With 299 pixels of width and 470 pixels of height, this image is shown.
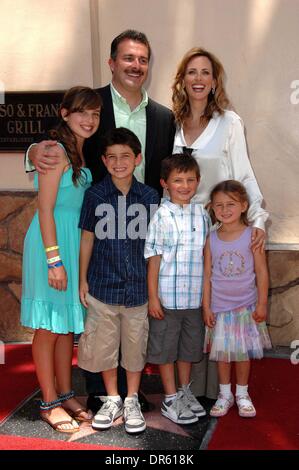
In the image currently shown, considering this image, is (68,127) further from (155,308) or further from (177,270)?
(155,308)

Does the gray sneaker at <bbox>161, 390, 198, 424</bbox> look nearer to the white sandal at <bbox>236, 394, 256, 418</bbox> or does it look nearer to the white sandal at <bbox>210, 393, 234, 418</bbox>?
the white sandal at <bbox>210, 393, 234, 418</bbox>

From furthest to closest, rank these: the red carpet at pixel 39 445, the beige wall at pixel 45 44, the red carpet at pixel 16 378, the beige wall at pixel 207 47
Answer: the beige wall at pixel 45 44 → the beige wall at pixel 207 47 → the red carpet at pixel 16 378 → the red carpet at pixel 39 445

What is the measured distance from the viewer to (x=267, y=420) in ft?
9.47

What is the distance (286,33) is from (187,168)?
1.64 meters

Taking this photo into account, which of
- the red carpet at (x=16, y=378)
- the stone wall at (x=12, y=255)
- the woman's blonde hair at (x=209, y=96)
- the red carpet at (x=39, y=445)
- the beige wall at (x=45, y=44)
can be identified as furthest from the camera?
the stone wall at (x=12, y=255)

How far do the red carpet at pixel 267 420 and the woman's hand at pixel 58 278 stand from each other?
3.36 feet

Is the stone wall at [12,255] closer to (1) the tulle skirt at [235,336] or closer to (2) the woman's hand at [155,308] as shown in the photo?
(2) the woman's hand at [155,308]

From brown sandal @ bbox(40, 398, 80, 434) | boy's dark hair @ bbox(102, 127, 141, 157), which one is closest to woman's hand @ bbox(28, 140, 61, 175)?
boy's dark hair @ bbox(102, 127, 141, 157)

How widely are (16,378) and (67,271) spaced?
3.60ft

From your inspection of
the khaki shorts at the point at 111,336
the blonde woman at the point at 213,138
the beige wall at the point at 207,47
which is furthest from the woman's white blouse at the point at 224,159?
the beige wall at the point at 207,47

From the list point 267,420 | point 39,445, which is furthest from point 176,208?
point 39,445

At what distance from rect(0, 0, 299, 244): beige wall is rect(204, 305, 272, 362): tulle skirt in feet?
4.14

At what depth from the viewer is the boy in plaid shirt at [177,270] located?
277 centimetres
